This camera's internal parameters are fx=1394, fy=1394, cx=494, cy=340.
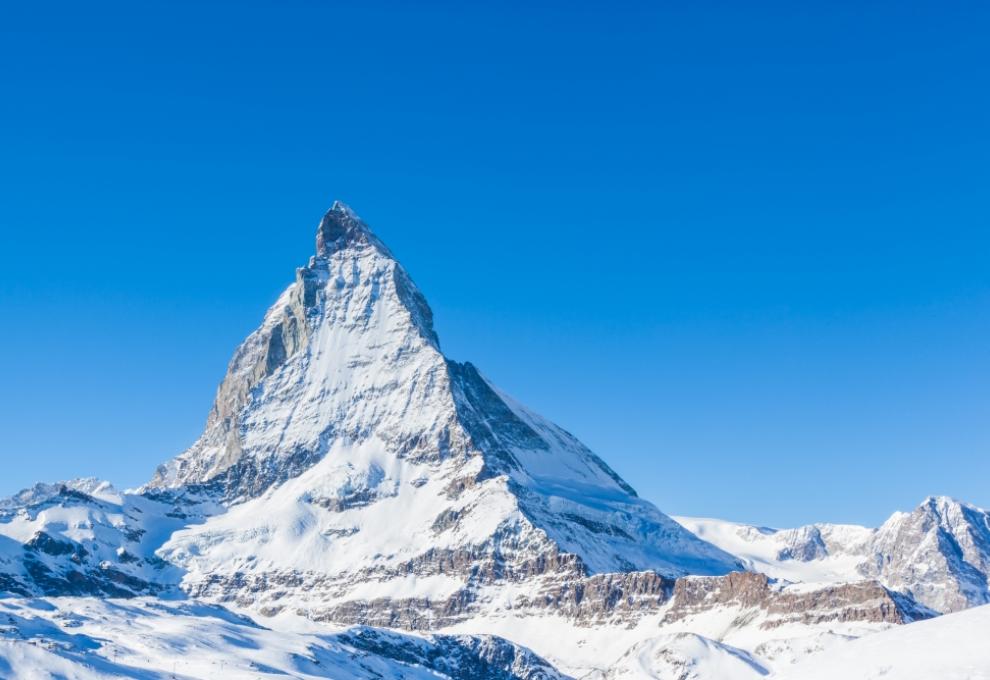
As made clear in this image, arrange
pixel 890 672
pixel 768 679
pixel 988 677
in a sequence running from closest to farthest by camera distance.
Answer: pixel 988 677
pixel 890 672
pixel 768 679

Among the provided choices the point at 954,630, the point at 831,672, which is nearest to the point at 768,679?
the point at 831,672

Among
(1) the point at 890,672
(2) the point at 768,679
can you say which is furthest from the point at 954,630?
(2) the point at 768,679

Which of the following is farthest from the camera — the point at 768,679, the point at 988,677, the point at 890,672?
the point at 768,679

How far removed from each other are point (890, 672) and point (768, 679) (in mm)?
14831

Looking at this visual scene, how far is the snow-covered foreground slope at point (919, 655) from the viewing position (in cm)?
9838

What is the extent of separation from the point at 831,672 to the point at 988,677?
1373 cm

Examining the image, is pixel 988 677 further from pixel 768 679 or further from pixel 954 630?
pixel 768 679

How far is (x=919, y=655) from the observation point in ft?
333

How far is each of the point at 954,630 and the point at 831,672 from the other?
969cm

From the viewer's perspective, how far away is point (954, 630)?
10369cm

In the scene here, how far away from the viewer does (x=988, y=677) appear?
95.6m

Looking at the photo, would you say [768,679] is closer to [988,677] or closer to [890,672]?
[890,672]

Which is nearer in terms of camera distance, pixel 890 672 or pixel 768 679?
pixel 890 672

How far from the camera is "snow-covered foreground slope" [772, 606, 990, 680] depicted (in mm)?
98375
